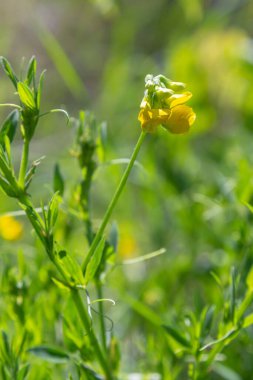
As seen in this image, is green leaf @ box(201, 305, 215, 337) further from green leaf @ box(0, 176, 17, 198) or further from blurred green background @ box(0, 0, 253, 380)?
green leaf @ box(0, 176, 17, 198)

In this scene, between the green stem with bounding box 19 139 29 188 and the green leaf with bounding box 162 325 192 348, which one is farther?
the green leaf with bounding box 162 325 192 348

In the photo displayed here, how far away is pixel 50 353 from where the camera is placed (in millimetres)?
879

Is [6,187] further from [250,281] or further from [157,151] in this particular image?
[157,151]

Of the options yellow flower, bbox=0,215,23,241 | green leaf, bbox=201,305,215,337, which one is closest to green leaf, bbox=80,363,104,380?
green leaf, bbox=201,305,215,337

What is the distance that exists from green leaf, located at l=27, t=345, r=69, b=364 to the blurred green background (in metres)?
0.12

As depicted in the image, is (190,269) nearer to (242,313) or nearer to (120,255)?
(120,255)

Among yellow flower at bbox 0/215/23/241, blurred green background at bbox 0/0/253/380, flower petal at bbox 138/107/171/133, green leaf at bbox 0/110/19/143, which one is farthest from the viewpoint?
yellow flower at bbox 0/215/23/241

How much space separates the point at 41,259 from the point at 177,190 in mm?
559

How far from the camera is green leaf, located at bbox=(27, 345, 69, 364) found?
0.87 metres

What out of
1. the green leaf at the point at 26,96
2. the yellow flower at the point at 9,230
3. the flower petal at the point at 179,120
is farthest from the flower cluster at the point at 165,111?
the yellow flower at the point at 9,230

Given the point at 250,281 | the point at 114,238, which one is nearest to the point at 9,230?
the point at 114,238

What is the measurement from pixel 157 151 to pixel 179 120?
1.03 metres

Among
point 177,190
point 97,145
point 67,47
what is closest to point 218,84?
point 177,190

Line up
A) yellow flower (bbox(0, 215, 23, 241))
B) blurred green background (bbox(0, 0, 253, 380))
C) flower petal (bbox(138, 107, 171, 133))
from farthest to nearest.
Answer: yellow flower (bbox(0, 215, 23, 241)) → blurred green background (bbox(0, 0, 253, 380)) → flower petal (bbox(138, 107, 171, 133))
